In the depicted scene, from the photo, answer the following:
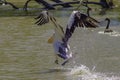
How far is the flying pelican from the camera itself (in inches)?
413

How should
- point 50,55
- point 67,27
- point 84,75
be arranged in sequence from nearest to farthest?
point 84,75, point 67,27, point 50,55

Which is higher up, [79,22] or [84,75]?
[79,22]

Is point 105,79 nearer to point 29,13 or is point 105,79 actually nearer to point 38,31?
point 38,31

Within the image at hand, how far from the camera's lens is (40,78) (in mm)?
10031

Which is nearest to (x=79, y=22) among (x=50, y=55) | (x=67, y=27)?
(x=67, y=27)

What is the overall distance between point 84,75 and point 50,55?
8.64 feet

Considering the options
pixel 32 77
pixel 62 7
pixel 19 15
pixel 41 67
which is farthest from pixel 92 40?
pixel 62 7

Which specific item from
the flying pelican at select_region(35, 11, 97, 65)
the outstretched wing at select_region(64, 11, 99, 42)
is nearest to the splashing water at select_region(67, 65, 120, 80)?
the flying pelican at select_region(35, 11, 97, 65)

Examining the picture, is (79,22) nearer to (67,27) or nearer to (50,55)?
(67,27)

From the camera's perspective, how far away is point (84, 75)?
33.2 feet

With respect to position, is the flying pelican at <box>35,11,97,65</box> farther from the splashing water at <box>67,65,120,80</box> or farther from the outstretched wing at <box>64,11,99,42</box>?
the splashing water at <box>67,65,120,80</box>

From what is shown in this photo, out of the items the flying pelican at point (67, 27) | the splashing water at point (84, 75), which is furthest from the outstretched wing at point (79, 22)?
the splashing water at point (84, 75)

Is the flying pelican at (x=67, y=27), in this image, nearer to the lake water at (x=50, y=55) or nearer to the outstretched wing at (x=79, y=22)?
the outstretched wing at (x=79, y=22)

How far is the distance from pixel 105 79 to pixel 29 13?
49.7ft
